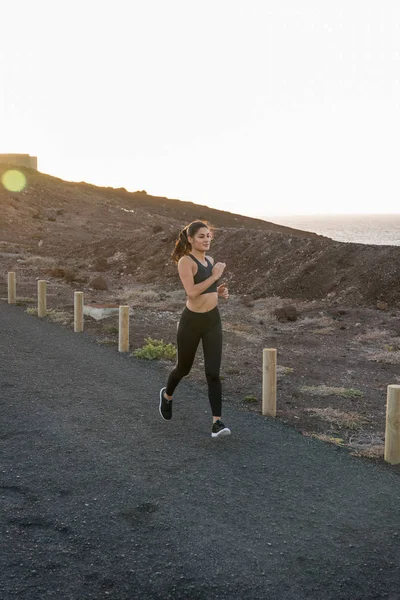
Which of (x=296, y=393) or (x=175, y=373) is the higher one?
(x=175, y=373)

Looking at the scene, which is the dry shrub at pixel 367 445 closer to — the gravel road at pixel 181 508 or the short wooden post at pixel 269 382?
the gravel road at pixel 181 508

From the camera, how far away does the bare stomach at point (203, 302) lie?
21.6 feet

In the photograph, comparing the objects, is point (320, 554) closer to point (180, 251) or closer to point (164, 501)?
point (164, 501)

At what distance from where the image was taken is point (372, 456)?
263 inches

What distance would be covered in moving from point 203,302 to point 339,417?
291cm

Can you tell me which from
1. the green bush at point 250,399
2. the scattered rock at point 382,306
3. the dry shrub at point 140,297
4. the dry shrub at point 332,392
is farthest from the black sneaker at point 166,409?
the dry shrub at point 140,297

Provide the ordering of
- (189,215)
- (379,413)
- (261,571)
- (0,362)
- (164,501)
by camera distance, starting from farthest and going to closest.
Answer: (189,215)
(0,362)
(379,413)
(164,501)
(261,571)

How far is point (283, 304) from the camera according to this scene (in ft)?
69.2

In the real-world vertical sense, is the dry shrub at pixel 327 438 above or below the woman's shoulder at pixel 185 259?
below

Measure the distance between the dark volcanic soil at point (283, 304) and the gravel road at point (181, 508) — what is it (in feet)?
3.69

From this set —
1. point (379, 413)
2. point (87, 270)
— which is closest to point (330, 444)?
point (379, 413)

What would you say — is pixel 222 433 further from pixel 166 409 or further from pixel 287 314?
pixel 287 314

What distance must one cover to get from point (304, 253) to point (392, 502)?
20666 mm

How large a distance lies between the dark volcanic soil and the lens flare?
26.2m
